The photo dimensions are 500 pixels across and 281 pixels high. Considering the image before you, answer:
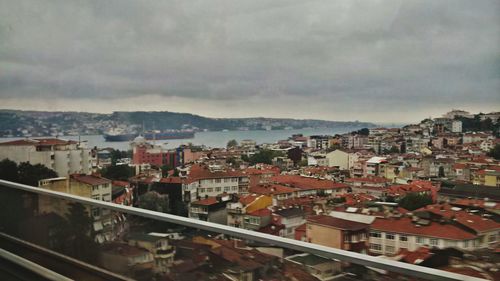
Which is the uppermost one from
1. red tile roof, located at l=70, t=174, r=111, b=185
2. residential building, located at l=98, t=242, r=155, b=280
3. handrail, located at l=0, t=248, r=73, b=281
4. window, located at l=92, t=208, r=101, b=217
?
window, located at l=92, t=208, r=101, b=217

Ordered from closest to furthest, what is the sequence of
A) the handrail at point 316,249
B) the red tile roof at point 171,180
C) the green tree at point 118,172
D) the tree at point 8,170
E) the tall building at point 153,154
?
the handrail at point 316,249 < the red tile roof at point 171,180 < the tree at point 8,170 < the green tree at point 118,172 < the tall building at point 153,154

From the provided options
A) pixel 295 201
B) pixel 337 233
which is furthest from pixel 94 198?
pixel 337 233

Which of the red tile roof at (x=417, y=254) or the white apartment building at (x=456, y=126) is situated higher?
the white apartment building at (x=456, y=126)

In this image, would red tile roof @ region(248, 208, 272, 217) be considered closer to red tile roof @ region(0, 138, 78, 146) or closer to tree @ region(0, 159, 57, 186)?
tree @ region(0, 159, 57, 186)

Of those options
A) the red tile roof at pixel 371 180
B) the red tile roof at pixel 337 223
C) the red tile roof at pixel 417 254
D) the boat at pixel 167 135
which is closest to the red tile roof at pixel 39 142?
the boat at pixel 167 135

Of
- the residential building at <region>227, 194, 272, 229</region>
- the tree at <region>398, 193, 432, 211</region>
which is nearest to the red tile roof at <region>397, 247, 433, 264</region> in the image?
the tree at <region>398, 193, 432, 211</region>

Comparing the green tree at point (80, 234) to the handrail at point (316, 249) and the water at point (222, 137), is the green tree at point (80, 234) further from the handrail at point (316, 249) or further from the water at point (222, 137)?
the water at point (222, 137)

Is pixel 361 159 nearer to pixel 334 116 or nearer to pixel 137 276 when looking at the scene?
pixel 334 116
